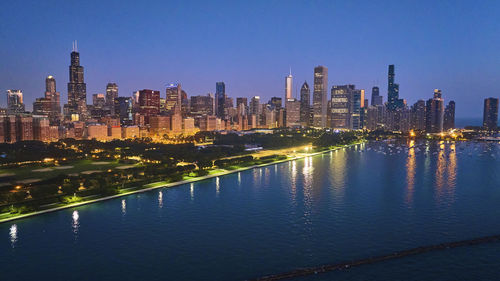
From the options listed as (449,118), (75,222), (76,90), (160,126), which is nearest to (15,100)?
(76,90)

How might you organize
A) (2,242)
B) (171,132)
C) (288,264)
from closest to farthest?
1. (288,264)
2. (2,242)
3. (171,132)

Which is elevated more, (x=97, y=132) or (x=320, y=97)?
(x=320, y=97)

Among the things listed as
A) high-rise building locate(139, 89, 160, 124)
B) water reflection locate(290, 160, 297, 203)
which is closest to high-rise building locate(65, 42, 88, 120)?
high-rise building locate(139, 89, 160, 124)

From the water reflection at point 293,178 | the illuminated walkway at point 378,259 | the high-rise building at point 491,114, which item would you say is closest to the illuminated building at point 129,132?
the water reflection at point 293,178

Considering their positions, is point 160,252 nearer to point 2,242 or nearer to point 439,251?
point 2,242

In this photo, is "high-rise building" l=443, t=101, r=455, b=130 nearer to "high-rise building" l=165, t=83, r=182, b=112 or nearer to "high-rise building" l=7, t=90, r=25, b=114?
"high-rise building" l=165, t=83, r=182, b=112

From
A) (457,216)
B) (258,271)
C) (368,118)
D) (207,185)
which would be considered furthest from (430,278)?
(368,118)

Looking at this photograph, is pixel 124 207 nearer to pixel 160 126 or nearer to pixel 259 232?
pixel 259 232
